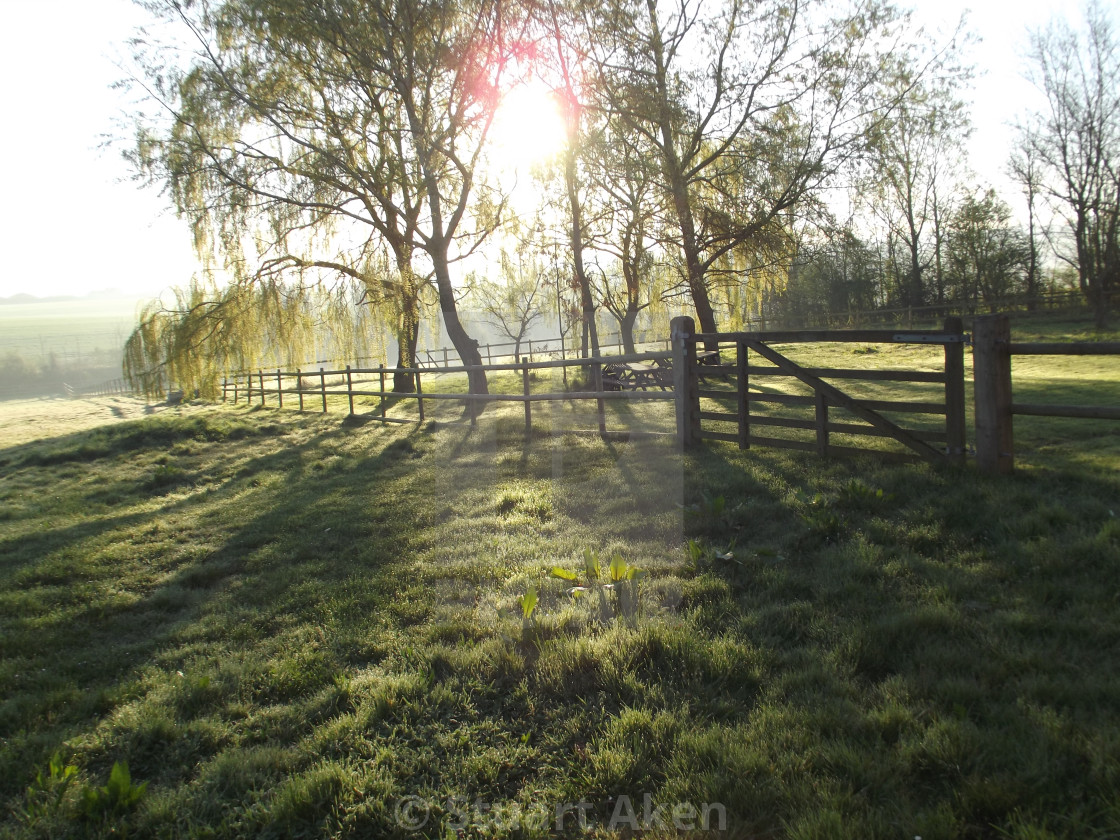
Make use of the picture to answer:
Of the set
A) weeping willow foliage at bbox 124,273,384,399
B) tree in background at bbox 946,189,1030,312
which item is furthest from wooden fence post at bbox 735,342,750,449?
tree in background at bbox 946,189,1030,312

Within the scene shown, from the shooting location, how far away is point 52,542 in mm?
6457

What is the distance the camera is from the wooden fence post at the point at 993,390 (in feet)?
16.6

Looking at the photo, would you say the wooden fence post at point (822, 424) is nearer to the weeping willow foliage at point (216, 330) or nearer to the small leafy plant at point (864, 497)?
the small leafy plant at point (864, 497)

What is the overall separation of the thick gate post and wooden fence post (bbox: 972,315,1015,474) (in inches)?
129

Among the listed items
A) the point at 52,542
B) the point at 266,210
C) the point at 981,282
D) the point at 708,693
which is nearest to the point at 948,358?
the point at 708,693

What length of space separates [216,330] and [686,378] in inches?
456

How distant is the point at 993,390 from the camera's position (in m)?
5.12

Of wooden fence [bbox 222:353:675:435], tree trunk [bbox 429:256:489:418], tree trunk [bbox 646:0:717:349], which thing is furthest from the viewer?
tree trunk [bbox 429:256:489:418]

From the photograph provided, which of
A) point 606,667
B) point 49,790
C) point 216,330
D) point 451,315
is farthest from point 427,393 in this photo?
point 49,790

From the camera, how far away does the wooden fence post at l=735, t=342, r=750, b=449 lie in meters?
7.19

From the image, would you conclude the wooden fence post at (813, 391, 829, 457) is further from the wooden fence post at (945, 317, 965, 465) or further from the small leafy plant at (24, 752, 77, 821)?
the small leafy plant at (24, 752, 77, 821)

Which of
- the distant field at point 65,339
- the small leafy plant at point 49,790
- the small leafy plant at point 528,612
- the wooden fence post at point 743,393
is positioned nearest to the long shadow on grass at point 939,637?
the small leafy plant at point 528,612

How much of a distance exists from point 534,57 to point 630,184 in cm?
385

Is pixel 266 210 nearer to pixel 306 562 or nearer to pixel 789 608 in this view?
pixel 306 562
